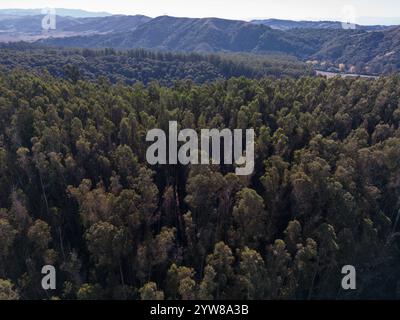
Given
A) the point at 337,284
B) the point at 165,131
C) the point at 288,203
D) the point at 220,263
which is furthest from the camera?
the point at 165,131

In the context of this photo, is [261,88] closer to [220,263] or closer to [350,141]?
[350,141]

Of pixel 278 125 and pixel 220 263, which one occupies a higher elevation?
pixel 278 125

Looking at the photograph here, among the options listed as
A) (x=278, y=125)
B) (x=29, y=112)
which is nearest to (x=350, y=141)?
(x=278, y=125)

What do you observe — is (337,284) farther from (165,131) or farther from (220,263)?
(165,131)
